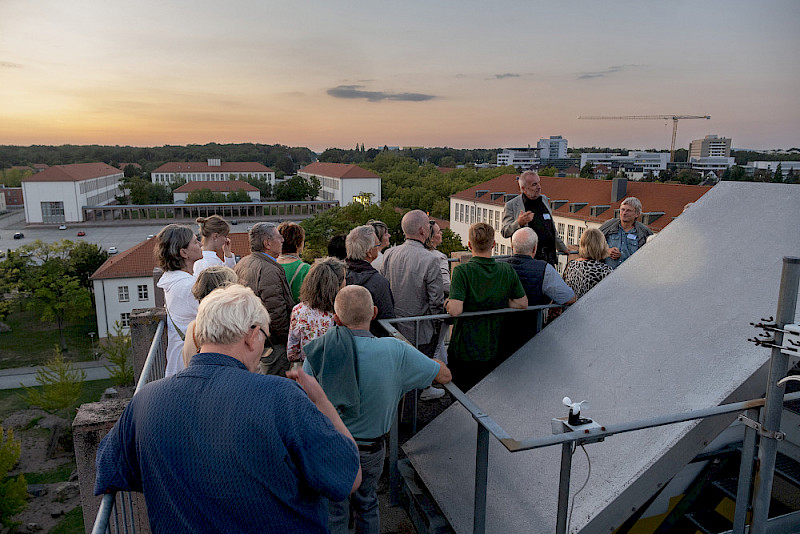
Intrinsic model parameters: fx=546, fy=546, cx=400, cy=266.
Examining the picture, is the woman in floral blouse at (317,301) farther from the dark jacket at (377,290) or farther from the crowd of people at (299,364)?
the dark jacket at (377,290)

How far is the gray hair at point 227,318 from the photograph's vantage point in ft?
6.75

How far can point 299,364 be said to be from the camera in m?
3.68

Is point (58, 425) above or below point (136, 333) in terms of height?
below

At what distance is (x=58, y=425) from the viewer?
2719 cm

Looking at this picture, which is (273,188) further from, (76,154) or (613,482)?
(613,482)

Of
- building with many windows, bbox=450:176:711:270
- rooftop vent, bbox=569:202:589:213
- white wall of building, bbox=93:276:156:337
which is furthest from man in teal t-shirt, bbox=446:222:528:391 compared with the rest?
rooftop vent, bbox=569:202:589:213

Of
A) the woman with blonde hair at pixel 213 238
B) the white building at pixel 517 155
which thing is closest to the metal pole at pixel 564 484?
the woman with blonde hair at pixel 213 238

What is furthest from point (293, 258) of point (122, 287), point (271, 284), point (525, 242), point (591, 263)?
point (122, 287)

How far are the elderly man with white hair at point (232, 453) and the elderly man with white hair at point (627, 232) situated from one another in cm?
535

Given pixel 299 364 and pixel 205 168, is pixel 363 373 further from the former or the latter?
pixel 205 168

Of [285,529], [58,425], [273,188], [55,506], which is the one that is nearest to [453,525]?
[285,529]

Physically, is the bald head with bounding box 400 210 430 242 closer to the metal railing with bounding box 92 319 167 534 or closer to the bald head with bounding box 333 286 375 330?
the bald head with bounding box 333 286 375 330

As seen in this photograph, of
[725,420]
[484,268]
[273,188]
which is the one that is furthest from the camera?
[273,188]

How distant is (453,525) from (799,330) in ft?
6.51
